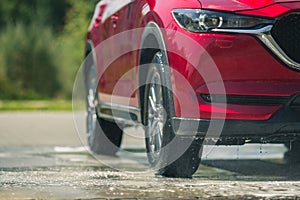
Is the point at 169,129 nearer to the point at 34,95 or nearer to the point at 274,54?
the point at 274,54

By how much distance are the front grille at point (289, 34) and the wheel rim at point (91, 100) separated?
3.27 meters

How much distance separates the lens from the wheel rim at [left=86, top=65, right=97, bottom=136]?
973cm

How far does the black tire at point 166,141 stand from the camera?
6.88 m

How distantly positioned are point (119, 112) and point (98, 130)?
1.25m

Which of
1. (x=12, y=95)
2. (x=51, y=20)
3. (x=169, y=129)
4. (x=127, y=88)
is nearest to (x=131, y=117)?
(x=127, y=88)

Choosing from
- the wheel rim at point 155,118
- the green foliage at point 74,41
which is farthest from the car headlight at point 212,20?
the green foliage at point 74,41

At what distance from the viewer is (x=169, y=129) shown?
6895mm

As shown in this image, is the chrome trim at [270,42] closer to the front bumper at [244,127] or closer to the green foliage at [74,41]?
the front bumper at [244,127]

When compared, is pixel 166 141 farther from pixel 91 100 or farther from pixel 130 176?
pixel 91 100

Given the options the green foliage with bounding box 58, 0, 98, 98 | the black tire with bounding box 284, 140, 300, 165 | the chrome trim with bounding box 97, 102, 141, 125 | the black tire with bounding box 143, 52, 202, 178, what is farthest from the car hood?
the green foliage with bounding box 58, 0, 98, 98

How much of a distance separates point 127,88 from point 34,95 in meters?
23.0

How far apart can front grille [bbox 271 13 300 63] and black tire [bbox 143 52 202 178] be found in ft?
2.62

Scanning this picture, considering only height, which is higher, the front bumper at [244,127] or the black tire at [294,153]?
the front bumper at [244,127]

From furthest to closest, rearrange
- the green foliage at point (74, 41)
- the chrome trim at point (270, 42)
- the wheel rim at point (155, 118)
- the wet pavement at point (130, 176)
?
the green foliage at point (74, 41)
the wheel rim at point (155, 118)
the chrome trim at point (270, 42)
the wet pavement at point (130, 176)
